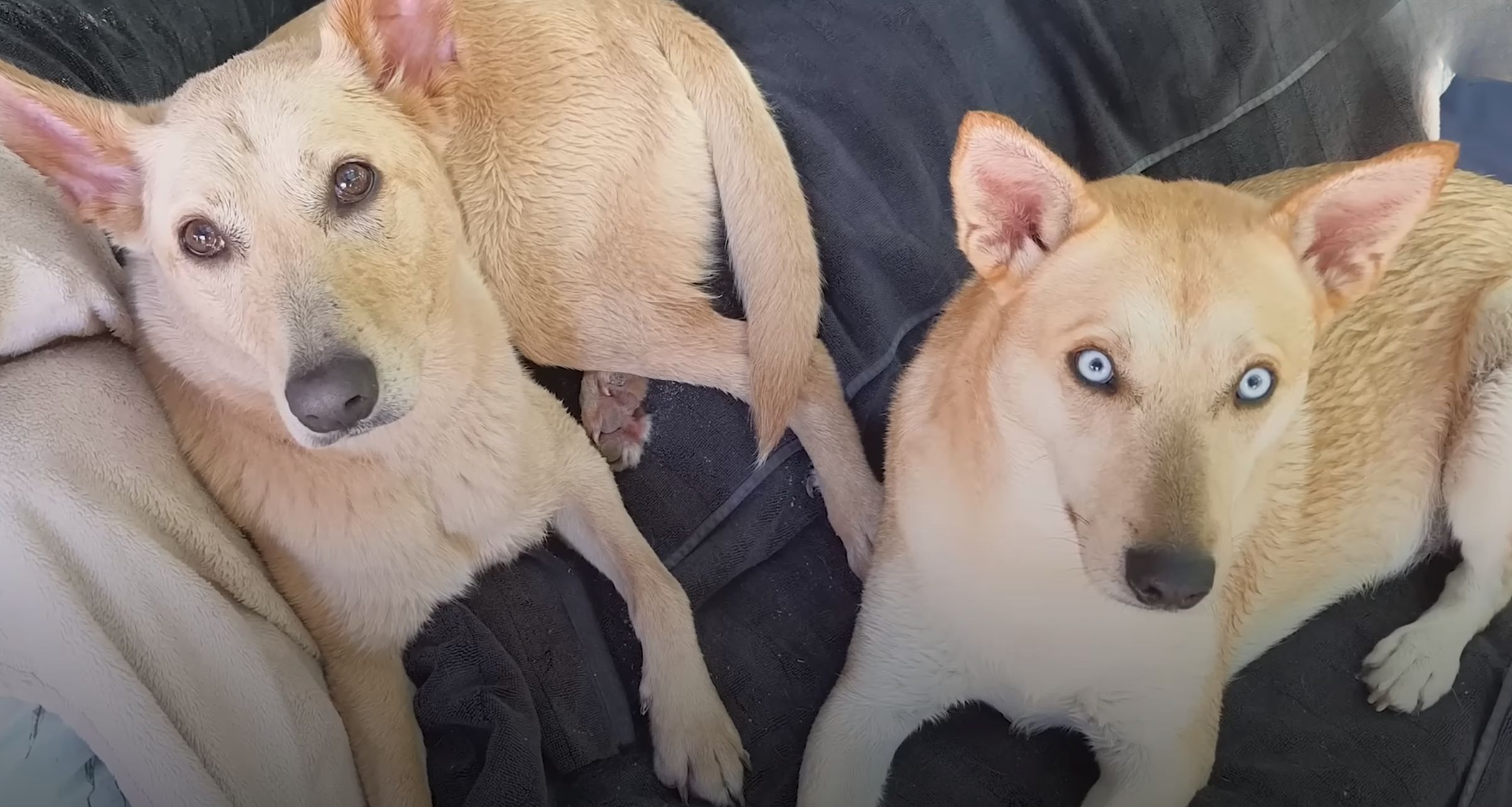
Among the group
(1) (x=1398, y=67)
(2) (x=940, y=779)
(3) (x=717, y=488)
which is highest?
(1) (x=1398, y=67)

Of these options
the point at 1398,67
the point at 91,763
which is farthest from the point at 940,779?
the point at 1398,67

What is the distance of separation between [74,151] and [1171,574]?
153 cm

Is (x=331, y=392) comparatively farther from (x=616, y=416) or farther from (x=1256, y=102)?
(x=1256, y=102)

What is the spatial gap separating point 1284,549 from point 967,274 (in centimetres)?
87

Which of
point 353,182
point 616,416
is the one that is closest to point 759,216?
point 616,416

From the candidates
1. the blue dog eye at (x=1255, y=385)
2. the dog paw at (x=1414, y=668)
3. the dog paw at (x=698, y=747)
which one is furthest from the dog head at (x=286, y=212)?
the dog paw at (x=1414, y=668)

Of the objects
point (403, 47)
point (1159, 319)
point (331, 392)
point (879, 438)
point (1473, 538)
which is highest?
point (403, 47)

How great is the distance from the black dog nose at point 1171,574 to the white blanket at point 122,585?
1.12 meters

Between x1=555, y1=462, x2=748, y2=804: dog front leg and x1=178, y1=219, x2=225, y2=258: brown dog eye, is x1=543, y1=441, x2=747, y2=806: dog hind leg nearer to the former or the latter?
x1=555, y1=462, x2=748, y2=804: dog front leg

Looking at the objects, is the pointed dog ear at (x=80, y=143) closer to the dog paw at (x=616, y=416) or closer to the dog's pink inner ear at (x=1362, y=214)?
the dog paw at (x=616, y=416)

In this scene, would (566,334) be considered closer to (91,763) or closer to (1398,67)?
(91,763)

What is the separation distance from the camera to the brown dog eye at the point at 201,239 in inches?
54.6

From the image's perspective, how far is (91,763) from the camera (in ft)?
4.26

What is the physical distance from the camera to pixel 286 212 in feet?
4.50
